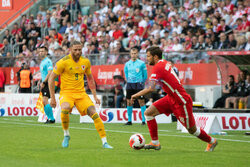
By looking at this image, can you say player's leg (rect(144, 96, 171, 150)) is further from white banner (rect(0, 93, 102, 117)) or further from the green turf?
white banner (rect(0, 93, 102, 117))

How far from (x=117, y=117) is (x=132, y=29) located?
31.6 feet

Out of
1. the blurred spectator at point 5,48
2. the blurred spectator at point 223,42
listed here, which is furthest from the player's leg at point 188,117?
the blurred spectator at point 5,48

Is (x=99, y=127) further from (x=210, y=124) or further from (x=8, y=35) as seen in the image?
(x=8, y=35)

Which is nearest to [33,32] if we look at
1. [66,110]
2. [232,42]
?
[232,42]

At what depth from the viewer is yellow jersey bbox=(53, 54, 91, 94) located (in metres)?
10.7

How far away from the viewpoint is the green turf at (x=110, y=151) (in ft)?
27.9

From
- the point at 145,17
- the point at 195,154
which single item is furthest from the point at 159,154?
the point at 145,17

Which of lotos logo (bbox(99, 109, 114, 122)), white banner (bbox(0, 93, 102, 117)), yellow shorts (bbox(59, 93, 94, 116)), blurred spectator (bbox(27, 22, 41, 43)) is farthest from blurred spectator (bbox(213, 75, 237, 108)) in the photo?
blurred spectator (bbox(27, 22, 41, 43))

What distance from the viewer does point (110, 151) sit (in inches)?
388

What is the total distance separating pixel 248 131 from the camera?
14.7m

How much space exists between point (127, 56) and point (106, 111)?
5.31 m

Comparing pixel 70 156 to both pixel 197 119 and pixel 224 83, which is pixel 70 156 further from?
pixel 224 83

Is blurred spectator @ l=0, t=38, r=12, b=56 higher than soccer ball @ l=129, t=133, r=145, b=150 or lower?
lower

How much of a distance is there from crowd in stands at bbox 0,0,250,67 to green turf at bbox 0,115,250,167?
792 cm
